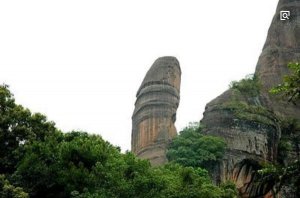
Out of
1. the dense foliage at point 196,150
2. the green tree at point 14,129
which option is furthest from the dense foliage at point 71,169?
the dense foliage at point 196,150

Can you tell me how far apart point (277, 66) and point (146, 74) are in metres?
8.87

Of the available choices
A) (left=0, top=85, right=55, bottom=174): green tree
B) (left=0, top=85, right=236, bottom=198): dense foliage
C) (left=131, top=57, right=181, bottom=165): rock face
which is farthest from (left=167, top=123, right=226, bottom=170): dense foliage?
(left=0, top=85, right=55, bottom=174): green tree

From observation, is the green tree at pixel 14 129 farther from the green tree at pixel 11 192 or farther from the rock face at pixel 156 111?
the rock face at pixel 156 111

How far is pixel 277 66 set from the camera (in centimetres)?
4031

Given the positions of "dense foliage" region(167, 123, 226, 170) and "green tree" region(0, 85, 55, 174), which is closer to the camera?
"green tree" region(0, 85, 55, 174)

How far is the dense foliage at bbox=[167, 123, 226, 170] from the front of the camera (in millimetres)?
31453

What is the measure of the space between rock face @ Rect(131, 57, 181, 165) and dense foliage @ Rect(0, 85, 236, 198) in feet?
49.3

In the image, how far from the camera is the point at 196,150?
31828 mm

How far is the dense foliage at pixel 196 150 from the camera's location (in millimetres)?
31453

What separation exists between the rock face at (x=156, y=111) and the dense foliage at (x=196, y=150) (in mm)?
2007

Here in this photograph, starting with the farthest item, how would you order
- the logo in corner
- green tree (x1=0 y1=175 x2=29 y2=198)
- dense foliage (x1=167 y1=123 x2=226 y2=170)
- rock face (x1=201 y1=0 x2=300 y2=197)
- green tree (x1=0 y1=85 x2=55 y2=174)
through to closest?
the logo in corner
rock face (x1=201 y1=0 x2=300 y2=197)
dense foliage (x1=167 y1=123 x2=226 y2=170)
green tree (x1=0 y1=85 x2=55 y2=174)
green tree (x1=0 y1=175 x2=29 y2=198)

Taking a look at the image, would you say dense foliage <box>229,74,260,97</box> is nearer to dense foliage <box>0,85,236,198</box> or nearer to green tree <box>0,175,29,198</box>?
dense foliage <box>0,85,236,198</box>

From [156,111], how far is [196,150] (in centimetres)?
566

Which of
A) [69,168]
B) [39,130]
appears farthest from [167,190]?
[39,130]
